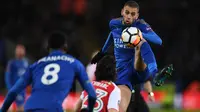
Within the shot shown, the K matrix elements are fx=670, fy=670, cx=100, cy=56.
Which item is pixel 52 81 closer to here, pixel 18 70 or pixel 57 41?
pixel 57 41

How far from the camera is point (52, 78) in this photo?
7.06 m

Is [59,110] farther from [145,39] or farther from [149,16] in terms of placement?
[149,16]

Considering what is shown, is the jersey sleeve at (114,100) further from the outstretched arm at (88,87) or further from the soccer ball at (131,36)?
the soccer ball at (131,36)

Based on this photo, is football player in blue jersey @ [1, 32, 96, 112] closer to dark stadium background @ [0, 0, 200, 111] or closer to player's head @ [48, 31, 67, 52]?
player's head @ [48, 31, 67, 52]

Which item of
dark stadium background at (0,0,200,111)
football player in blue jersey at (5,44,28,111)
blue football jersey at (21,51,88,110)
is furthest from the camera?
dark stadium background at (0,0,200,111)

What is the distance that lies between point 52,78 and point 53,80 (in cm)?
2

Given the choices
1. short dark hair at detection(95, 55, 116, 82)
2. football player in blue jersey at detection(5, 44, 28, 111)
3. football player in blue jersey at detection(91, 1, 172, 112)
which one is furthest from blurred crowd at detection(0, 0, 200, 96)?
short dark hair at detection(95, 55, 116, 82)

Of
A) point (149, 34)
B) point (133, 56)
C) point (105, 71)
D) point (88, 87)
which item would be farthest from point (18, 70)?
point (88, 87)

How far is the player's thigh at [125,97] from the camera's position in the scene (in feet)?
29.0

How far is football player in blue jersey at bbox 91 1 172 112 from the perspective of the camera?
8930mm

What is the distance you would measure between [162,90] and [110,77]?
39.5 feet

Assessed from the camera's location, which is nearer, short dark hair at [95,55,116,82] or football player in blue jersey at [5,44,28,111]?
short dark hair at [95,55,116,82]

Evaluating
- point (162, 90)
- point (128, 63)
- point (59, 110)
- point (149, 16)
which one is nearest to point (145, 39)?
point (128, 63)

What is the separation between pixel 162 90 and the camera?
65.0 feet
